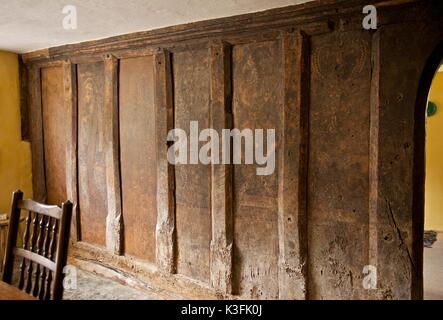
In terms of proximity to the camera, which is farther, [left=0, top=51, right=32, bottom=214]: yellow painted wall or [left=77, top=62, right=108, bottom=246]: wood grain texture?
[left=0, top=51, right=32, bottom=214]: yellow painted wall

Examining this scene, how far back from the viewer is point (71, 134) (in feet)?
14.3

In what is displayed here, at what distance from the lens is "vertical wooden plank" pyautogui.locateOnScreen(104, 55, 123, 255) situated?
391cm

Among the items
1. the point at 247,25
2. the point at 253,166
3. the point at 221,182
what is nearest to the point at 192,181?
the point at 221,182

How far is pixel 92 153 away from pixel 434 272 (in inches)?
174

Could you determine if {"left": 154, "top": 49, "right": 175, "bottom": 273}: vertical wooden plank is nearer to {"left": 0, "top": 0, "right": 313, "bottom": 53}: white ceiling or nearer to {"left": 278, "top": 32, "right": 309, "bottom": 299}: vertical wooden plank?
{"left": 0, "top": 0, "right": 313, "bottom": 53}: white ceiling

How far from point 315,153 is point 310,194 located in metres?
0.33

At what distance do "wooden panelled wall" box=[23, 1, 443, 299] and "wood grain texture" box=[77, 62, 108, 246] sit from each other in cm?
2

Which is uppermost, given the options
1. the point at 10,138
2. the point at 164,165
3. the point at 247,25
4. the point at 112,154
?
the point at 247,25

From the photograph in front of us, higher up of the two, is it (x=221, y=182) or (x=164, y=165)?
(x=164, y=165)

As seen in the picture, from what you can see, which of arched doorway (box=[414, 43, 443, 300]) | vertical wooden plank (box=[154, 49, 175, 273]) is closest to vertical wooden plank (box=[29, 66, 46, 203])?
vertical wooden plank (box=[154, 49, 175, 273])

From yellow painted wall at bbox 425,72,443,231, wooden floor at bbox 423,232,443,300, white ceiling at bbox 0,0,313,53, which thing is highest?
white ceiling at bbox 0,0,313,53

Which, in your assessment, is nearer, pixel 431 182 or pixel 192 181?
pixel 192 181

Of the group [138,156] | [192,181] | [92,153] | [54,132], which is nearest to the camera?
[192,181]

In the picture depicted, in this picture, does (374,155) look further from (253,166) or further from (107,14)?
(107,14)
